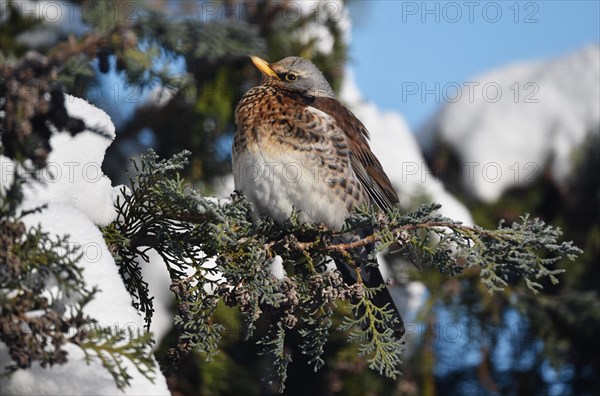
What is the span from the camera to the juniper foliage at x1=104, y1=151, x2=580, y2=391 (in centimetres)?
238

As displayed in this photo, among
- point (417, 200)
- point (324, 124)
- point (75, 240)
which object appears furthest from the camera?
point (417, 200)

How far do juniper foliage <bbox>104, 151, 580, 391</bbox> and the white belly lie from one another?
93cm

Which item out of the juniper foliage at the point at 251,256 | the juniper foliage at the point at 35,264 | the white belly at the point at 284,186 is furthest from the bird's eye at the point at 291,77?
the juniper foliage at the point at 35,264

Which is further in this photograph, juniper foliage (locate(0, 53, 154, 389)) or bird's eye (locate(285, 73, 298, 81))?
bird's eye (locate(285, 73, 298, 81))

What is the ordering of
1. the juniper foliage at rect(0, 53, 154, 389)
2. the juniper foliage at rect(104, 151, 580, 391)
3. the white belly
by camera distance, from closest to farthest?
the juniper foliage at rect(0, 53, 154, 389) → the juniper foliage at rect(104, 151, 580, 391) → the white belly

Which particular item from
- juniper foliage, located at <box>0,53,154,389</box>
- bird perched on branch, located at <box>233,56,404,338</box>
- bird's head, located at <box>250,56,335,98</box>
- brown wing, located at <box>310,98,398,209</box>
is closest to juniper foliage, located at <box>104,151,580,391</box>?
juniper foliage, located at <box>0,53,154,389</box>

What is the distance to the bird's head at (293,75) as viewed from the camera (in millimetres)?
4102

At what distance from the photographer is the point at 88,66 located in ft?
12.3

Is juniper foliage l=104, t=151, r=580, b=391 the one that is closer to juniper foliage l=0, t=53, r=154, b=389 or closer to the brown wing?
juniper foliage l=0, t=53, r=154, b=389

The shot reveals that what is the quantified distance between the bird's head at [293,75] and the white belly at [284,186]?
571mm

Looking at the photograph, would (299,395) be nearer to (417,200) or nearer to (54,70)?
(417,200)

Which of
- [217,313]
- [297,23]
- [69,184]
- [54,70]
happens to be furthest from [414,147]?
[54,70]

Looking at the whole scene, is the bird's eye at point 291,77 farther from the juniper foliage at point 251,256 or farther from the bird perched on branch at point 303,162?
the juniper foliage at point 251,256

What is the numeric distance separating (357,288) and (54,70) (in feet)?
4.03
